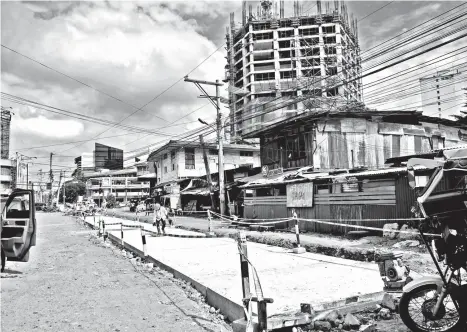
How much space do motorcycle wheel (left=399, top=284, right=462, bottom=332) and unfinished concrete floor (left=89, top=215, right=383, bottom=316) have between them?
4.96 ft

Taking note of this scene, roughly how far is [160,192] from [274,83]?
4919 centimetres

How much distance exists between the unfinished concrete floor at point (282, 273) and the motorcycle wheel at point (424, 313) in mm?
1512

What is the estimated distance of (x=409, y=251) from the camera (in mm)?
10508

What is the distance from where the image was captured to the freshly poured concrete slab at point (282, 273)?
6.61m

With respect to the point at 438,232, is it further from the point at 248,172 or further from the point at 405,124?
the point at 248,172

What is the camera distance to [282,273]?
861 centimetres

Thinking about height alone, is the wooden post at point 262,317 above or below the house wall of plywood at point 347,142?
below

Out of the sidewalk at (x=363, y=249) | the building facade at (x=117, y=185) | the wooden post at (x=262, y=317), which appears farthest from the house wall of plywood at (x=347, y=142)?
the building facade at (x=117, y=185)

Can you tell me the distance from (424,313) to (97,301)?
549cm

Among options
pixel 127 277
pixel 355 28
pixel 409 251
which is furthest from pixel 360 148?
pixel 355 28

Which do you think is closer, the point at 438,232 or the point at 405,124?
the point at 438,232

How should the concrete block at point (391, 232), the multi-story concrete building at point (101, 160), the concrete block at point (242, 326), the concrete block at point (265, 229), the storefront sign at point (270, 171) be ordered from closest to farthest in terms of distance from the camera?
1. the concrete block at point (242, 326)
2. the concrete block at point (391, 232)
3. the concrete block at point (265, 229)
4. the storefront sign at point (270, 171)
5. the multi-story concrete building at point (101, 160)

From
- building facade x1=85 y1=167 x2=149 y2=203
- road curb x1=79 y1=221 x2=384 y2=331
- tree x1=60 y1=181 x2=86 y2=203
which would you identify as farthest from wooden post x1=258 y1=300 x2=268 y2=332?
tree x1=60 y1=181 x2=86 y2=203

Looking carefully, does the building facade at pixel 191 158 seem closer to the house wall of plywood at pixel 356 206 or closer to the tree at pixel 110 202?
the house wall of plywood at pixel 356 206
